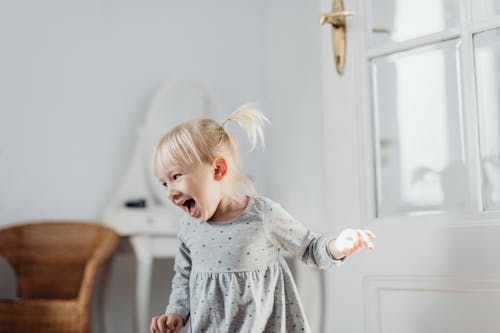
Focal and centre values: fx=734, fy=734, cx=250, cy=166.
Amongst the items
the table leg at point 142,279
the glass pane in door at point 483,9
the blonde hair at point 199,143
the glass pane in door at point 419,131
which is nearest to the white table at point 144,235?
the table leg at point 142,279

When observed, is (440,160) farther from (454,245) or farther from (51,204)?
(51,204)

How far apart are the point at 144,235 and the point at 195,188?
1.15 meters

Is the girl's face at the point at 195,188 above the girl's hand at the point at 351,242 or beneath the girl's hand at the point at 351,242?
above

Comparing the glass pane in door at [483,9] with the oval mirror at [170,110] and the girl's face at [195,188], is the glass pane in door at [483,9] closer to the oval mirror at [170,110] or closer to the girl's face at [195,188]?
the girl's face at [195,188]

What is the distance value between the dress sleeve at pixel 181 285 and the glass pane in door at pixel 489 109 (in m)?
0.80

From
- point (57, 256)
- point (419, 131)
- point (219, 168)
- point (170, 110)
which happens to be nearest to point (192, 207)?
point (219, 168)

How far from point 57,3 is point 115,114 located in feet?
1.71

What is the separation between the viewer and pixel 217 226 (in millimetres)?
1841

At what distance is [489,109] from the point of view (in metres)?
1.98

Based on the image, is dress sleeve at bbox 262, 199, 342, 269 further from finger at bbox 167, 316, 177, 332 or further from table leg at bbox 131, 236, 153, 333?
table leg at bbox 131, 236, 153, 333

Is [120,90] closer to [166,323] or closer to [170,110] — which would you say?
[170,110]

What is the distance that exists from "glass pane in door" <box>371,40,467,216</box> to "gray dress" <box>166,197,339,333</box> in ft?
1.55

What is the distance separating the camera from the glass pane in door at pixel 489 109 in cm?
195

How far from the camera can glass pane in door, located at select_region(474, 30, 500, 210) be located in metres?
1.95
